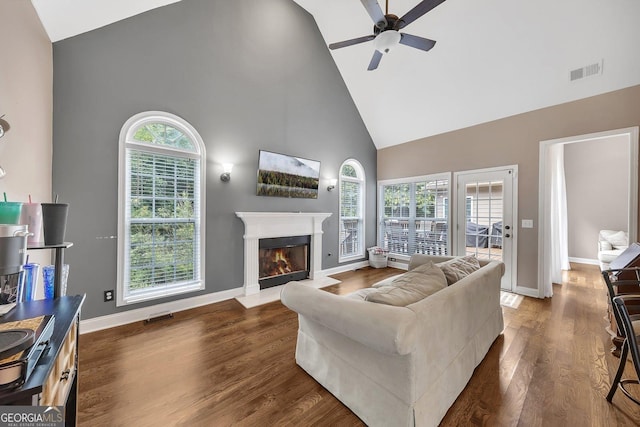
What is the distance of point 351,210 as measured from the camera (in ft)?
18.2

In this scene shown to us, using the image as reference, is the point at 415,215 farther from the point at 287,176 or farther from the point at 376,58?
the point at 376,58

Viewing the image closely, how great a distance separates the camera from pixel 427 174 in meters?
5.03

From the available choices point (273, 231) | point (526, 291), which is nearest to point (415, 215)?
point (526, 291)

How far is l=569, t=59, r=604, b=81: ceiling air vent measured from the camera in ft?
10.2

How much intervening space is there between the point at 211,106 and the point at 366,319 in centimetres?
345

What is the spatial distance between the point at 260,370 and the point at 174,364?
0.76 metres

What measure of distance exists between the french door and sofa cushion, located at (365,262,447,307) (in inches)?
120

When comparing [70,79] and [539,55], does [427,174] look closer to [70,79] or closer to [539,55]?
[539,55]

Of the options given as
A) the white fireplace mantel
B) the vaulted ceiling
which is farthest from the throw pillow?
the white fireplace mantel

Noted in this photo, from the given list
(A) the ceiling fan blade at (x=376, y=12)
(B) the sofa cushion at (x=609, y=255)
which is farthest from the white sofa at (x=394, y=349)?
(B) the sofa cushion at (x=609, y=255)

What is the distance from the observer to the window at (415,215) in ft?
16.1

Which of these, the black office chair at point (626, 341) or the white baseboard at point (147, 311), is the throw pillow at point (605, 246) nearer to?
the black office chair at point (626, 341)

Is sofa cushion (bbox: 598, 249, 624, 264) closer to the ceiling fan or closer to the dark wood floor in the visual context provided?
the dark wood floor

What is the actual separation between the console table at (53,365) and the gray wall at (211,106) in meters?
1.81
